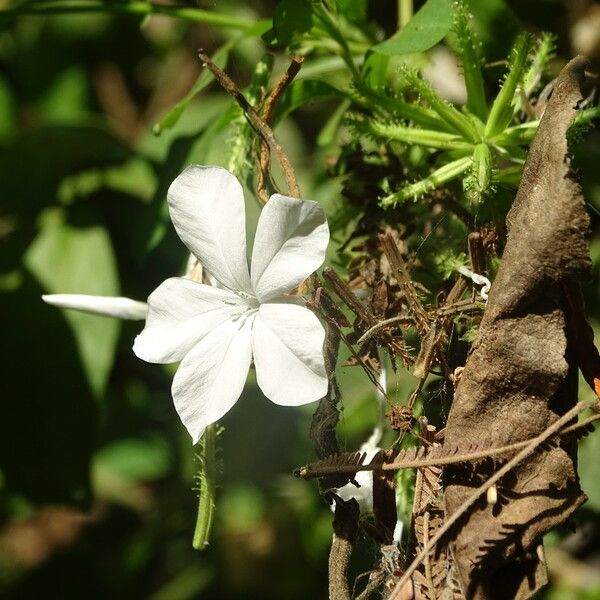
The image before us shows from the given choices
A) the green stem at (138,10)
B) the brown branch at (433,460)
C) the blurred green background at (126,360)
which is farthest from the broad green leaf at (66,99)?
the brown branch at (433,460)

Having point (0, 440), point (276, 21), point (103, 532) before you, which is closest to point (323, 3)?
point (276, 21)

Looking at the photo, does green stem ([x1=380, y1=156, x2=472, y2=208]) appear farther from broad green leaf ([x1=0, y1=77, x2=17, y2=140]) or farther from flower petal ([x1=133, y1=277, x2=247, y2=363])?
broad green leaf ([x1=0, y1=77, x2=17, y2=140])

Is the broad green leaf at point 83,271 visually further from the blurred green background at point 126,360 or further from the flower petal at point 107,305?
the flower petal at point 107,305

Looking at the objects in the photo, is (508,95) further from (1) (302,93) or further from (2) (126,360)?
(2) (126,360)

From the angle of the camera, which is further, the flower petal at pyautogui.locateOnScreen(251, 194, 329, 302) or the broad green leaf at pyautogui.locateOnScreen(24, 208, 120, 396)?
the broad green leaf at pyautogui.locateOnScreen(24, 208, 120, 396)

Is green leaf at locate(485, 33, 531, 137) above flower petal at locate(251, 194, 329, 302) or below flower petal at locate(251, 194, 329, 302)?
above

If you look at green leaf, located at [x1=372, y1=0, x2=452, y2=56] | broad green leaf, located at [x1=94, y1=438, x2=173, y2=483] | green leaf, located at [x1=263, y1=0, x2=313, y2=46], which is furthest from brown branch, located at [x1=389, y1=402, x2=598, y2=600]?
broad green leaf, located at [x1=94, y1=438, x2=173, y2=483]

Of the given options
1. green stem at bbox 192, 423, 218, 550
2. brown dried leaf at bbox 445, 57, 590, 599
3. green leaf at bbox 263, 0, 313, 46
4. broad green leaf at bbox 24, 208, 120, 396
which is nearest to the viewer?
brown dried leaf at bbox 445, 57, 590, 599

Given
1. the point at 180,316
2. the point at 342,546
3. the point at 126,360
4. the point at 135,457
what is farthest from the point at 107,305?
the point at 135,457
